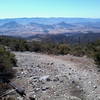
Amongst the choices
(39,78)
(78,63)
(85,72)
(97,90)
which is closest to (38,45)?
(78,63)

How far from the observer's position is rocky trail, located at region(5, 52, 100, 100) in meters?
10.6

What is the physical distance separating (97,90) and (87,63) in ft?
21.0

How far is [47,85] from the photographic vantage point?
1162 centimetres

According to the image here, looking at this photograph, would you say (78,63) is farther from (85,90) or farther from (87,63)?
(85,90)

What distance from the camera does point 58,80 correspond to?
12.6 m

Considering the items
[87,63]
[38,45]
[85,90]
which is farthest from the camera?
[38,45]

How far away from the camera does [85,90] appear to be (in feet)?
37.2

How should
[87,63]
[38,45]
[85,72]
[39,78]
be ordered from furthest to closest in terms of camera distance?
→ [38,45] < [87,63] < [85,72] < [39,78]

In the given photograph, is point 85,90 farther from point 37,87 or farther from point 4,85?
point 4,85

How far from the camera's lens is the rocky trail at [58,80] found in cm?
1059

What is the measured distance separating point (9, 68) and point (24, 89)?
2.74 meters

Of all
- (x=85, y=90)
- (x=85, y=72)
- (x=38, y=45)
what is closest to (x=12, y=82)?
(x=85, y=90)

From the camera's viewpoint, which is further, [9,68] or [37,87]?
[9,68]

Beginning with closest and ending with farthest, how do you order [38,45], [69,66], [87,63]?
[69,66], [87,63], [38,45]
